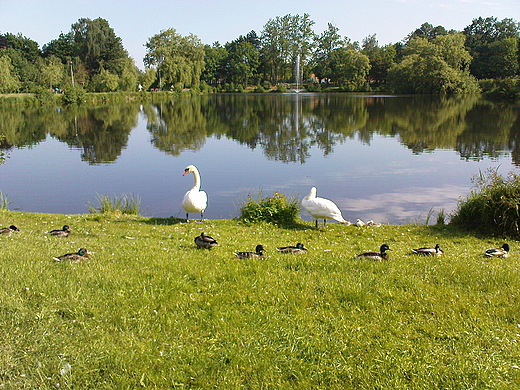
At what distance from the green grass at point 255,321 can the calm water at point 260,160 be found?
951cm

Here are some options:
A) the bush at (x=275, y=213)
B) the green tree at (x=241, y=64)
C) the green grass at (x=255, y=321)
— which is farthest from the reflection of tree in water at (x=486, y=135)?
the green tree at (x=241, y=64)

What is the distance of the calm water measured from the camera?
20297 mm

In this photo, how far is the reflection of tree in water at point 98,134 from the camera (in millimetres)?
33438

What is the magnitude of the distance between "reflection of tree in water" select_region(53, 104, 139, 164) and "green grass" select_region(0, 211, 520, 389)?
25064 millimetres

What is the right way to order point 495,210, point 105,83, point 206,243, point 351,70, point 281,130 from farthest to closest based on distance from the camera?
1. point 351,70
2. point 105,83
3. point 281,130
4. point 495,210
5. point 206,243

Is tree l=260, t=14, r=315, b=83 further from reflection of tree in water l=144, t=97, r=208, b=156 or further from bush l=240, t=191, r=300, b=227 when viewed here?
bush l=240, t=191, r=300, b=227

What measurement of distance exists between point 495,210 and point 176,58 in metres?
114

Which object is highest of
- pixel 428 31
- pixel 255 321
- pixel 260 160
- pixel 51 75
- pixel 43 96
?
pixel 428 31

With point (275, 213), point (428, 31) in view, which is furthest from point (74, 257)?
point (428, 31)

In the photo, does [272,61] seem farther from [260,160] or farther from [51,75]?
[260,160]

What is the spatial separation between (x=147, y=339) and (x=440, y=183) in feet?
68.9

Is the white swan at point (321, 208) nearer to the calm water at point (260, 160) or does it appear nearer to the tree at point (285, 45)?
the calm water at point (260, 160)

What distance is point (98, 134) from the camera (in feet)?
141

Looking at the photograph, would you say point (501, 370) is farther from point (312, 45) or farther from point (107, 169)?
point (312, 45)
